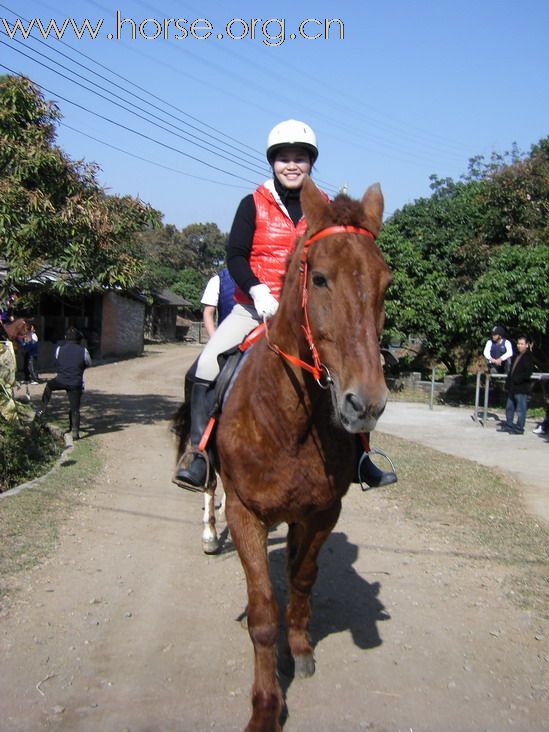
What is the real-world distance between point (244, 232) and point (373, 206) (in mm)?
1231

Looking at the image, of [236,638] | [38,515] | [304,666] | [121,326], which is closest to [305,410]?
[304,666]

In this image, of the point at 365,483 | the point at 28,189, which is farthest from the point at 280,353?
the point at 28,189

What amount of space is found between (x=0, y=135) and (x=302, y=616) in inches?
357

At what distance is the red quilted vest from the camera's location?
15.0 ft

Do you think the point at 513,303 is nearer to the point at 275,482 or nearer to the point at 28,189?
the point at 28,189

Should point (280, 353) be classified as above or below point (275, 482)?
above

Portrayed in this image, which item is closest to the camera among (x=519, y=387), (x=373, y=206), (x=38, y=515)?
(x=373, y=206)

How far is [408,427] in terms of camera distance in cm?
1498

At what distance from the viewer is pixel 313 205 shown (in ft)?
11.2

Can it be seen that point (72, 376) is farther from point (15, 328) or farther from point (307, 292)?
point (307, 292)

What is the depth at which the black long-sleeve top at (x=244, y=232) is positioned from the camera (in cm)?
432

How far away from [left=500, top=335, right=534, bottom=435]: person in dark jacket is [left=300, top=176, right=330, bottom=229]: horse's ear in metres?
11.8

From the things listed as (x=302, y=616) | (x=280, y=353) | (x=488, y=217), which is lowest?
(x=302, y=616)

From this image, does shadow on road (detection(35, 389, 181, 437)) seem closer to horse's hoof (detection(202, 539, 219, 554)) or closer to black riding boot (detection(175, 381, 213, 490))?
horse's hoof (detection(202, 539, 219, 554))
